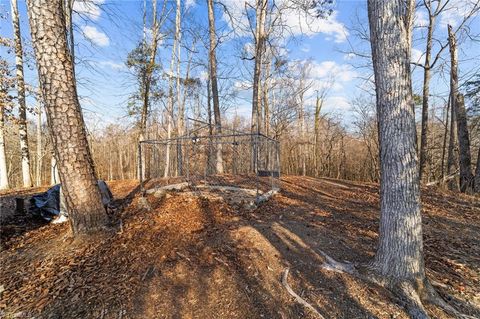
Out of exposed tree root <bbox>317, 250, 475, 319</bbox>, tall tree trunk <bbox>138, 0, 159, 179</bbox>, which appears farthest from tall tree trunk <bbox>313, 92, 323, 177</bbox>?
exposed tree root <bbox>317, 250, 475, 319</bbox>

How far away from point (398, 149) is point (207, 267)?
2.32m

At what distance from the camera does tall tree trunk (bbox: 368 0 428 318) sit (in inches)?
89.9

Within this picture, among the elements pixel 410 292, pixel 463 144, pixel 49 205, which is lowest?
pixel 410 292

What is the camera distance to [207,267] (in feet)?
8.45

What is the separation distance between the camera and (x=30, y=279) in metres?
2.35

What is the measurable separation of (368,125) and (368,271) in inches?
601

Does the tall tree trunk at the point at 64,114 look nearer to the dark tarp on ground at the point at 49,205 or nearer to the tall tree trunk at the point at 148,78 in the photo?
the dark tarp on ground at the point at 49,205

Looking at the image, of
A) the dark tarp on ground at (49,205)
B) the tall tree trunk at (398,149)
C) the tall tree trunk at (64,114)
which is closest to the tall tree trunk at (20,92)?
the dark tarp on ground at (49,205)

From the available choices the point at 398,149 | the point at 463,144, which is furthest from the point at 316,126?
the point at 398,149

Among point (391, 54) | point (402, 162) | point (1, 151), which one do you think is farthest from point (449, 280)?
point (1, 151)

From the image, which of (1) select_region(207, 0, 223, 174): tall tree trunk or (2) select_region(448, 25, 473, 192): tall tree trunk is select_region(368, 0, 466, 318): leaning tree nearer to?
(2) select_region(448, 25, 473, 192): tall tree trunk

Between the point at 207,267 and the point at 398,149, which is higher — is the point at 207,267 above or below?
below

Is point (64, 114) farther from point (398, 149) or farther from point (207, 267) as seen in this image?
point (398, 149)

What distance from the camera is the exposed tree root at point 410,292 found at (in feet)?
6.92
